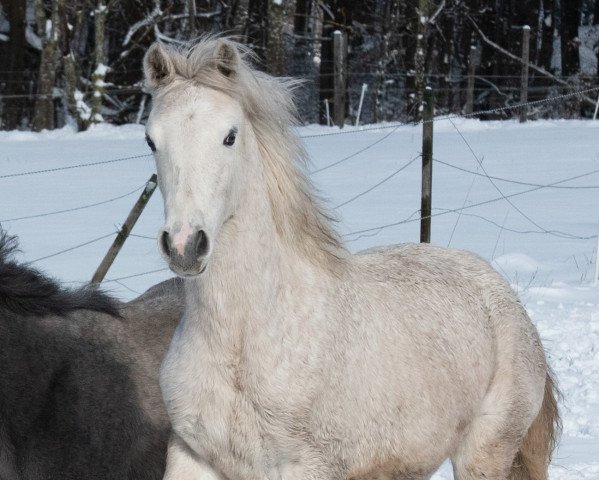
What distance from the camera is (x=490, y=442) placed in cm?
423

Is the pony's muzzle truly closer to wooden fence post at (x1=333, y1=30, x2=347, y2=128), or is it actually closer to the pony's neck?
the pony's neck

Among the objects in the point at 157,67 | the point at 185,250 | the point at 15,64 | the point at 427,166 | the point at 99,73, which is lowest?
the point at 15,64

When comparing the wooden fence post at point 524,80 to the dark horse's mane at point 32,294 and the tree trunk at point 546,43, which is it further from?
the dark horse's mane at point 32,294

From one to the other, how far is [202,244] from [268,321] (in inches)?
21.1

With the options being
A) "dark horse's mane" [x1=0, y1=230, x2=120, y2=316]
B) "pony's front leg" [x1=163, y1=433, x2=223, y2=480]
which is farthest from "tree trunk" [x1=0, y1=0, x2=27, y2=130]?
"pony's front leg" [x1=163, y1=433, x2=223, y2=480]

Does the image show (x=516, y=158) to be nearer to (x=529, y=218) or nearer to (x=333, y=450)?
(x=529, y=218)

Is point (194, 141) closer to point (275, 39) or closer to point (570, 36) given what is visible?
point (275, 39)

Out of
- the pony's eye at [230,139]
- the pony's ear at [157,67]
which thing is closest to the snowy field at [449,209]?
the pony's ear at [157,67]

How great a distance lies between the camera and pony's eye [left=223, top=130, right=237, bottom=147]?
3.30 m

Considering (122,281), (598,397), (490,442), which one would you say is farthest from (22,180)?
(490,442)

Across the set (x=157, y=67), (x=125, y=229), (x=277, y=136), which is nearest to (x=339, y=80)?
(x=125, y=229)

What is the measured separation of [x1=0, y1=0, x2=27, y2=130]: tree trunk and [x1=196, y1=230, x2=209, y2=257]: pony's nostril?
73.9 ft

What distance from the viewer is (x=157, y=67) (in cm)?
350

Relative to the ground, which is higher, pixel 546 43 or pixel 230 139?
pixel 230 139
